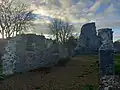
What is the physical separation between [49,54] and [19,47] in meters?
3.20

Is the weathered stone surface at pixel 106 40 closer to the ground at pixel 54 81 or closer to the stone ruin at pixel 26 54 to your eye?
the ground at pixel 54 81

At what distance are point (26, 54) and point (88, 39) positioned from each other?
23.1 metres

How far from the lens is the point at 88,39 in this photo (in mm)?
39281

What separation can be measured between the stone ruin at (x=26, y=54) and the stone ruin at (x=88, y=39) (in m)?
19.6

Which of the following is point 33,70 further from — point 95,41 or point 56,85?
point 95,41

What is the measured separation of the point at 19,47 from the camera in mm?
17438

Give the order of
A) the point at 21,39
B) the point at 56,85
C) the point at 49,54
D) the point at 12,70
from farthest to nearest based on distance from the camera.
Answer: the point at 49,54
the point at 21,39
the point at 12,70
the point at 56,85

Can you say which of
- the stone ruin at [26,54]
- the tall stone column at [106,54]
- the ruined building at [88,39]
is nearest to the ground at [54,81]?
the stone ruin at [26,54]

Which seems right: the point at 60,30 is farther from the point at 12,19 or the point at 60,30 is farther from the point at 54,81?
the point at 54,81

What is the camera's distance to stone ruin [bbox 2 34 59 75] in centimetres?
1695

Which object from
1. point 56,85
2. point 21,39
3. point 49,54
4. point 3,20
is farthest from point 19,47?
point 3,20

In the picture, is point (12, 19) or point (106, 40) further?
point (12, 19)

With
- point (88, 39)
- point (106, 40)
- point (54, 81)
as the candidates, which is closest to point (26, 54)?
point (54, 81)

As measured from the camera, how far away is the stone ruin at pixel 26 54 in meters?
17.0
